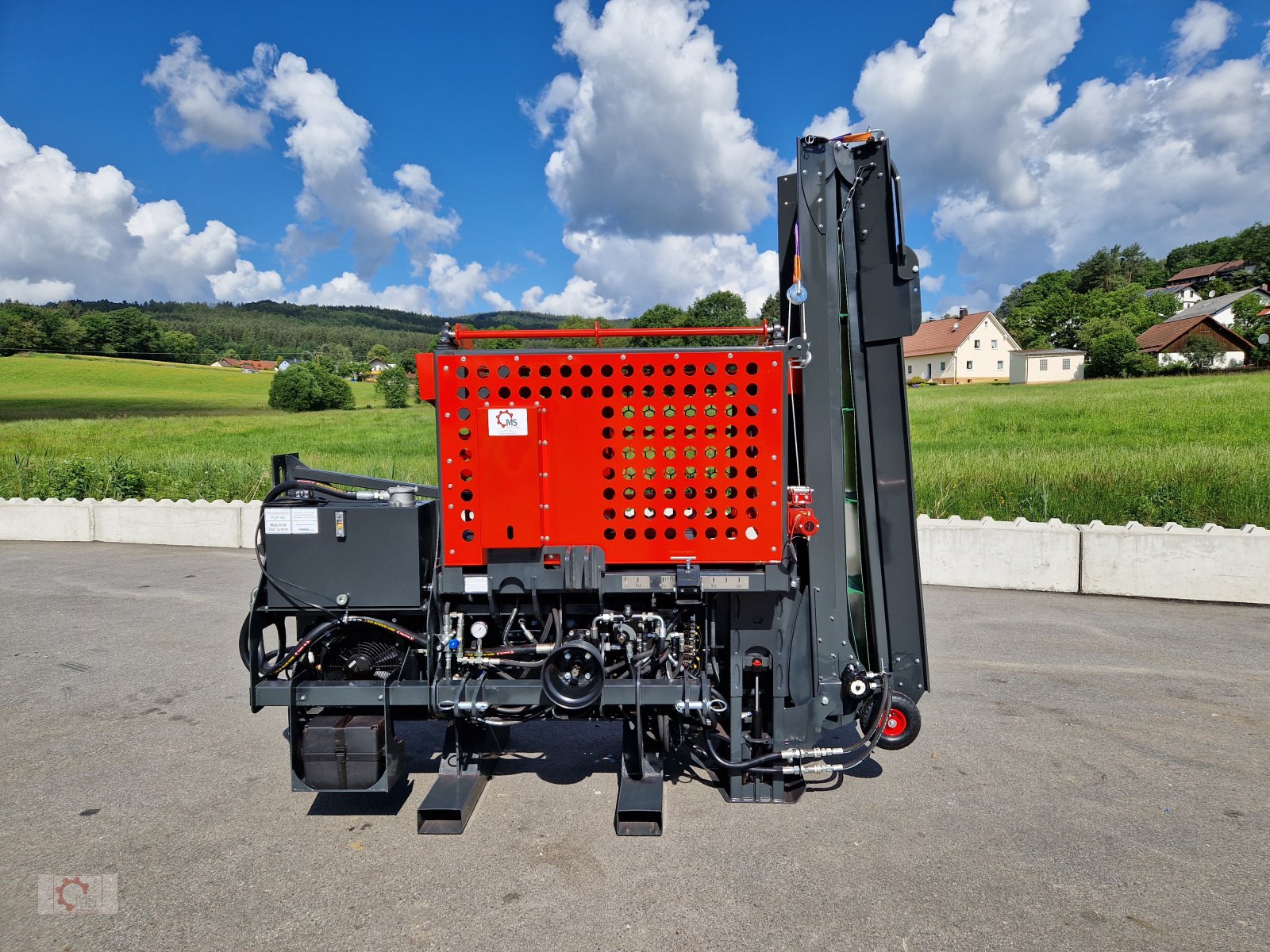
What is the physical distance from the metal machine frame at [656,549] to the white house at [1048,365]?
67682mm

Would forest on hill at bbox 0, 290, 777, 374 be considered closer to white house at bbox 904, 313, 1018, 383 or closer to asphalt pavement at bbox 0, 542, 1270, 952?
asphalt pavement at bbox 0, 542, 1270, 952

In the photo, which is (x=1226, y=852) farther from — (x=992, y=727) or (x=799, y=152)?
(x=799, y=152)

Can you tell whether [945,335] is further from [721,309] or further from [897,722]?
[897,722]

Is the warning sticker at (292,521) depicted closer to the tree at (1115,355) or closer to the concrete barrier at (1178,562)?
the concrete barrier at (1178,562)

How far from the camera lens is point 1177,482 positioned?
10.1m

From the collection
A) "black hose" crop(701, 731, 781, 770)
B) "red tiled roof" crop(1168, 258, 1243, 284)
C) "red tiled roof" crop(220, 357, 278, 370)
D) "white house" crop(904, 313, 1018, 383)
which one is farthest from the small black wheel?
"red tiled roof" crop(1168, 258, 1243, 284)

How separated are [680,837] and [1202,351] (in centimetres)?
5994

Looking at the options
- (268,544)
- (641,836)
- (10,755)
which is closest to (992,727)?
(641,836)

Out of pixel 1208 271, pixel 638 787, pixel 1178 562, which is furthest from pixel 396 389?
pixel 1208 271

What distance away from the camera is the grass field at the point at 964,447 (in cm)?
1022

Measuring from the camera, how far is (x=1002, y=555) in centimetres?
876

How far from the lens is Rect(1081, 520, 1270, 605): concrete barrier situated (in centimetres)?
792

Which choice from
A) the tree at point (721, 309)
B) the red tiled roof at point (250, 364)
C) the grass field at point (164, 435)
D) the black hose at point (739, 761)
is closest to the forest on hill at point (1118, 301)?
the tree at point (721, 309)

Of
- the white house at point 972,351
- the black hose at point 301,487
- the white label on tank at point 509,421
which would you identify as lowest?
the black hose at point 301,487
